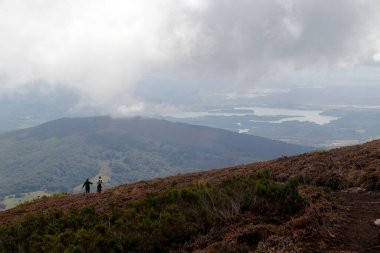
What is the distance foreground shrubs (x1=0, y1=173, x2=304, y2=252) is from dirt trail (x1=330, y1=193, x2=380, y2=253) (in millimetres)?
1705

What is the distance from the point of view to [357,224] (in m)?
11.8

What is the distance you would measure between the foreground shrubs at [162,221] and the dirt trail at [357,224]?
1.70 m

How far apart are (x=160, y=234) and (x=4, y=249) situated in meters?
5.77

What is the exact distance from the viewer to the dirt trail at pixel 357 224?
32.0 feet

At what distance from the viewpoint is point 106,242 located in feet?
36.8

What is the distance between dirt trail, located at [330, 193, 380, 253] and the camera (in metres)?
9.75

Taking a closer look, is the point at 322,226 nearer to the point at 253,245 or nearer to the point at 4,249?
the point at 253,245

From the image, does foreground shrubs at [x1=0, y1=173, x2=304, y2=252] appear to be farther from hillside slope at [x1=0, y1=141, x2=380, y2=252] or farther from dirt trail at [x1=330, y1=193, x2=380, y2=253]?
dirt trail at [x1=330, y1=193, x2=380, y2=253]

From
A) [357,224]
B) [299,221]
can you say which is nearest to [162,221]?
[299,221]

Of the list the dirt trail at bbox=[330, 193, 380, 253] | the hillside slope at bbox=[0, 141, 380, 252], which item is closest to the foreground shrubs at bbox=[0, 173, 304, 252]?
the hillside slope at bbox=[0, 141, 380, 252]

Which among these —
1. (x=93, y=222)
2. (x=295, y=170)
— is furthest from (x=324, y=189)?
(x=93, y=222)

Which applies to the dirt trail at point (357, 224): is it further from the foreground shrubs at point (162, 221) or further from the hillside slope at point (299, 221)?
the foreground shrubs at point (162, 221)

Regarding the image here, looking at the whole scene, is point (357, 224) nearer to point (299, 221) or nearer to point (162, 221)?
point (299, 221)

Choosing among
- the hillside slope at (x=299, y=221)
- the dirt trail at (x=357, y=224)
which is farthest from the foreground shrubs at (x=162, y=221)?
the dirt trail at (x=357, y=224)
